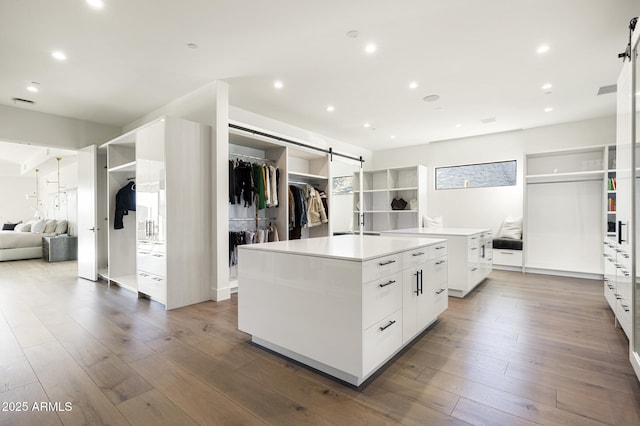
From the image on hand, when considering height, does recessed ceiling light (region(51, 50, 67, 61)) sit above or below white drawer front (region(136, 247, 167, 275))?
above

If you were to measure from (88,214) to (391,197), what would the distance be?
626 cm

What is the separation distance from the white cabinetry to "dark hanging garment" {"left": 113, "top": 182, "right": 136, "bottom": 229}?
15.8ft

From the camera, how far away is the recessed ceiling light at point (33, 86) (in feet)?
12.6

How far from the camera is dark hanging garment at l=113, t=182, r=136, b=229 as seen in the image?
4762mm

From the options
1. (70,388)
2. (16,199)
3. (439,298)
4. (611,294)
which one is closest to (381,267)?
(439,298)

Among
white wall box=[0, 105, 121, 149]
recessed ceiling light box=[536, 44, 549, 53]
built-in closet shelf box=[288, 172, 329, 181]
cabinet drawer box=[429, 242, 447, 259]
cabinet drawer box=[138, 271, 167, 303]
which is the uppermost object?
recessed ceiling light box=[536, 44, 549, 53]

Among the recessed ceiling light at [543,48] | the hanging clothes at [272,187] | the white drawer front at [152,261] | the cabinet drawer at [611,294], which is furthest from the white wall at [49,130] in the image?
the cabinet drawer at [611,294]

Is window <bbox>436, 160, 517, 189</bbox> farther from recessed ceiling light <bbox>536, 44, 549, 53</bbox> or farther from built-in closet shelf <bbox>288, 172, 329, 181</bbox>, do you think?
recessed ceiling light <bbox>536, 44, 549, 53</bbox>

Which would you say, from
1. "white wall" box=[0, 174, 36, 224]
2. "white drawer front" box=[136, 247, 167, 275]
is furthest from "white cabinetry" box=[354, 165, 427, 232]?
"white wall" box=[0, 174, 36, 224]

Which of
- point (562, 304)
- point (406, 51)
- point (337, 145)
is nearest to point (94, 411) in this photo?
point (406, 51)

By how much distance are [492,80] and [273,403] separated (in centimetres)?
439

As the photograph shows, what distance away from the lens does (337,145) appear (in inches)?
283

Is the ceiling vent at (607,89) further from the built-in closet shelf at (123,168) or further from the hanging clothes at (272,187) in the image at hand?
the built-in closet shelf at (123,168)

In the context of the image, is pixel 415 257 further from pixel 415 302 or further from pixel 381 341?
pixel 381 341
